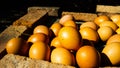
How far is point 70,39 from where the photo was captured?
150cm

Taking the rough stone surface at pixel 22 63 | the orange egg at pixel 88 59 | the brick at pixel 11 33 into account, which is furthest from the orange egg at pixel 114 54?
the brick at pixel 11 33

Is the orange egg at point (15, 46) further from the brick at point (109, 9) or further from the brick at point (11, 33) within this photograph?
the brick at point (109, 9)

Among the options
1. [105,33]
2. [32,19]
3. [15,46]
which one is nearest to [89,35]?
[105,33]

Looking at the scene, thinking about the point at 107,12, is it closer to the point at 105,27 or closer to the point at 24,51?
the point at 105,27

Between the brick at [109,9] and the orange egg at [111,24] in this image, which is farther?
the brick at [109,9]

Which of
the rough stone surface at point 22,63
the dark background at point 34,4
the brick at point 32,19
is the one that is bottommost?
the dark background at point 34,4

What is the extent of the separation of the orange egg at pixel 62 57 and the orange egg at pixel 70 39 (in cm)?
6

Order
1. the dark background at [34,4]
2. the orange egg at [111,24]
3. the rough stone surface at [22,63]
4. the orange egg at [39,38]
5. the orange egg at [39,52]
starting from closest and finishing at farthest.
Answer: the rough stone surface at [22,63], the orange egg at [39,52], the orange egg at [39,38], the orange egg at [111,24], the dark background at [34,4]

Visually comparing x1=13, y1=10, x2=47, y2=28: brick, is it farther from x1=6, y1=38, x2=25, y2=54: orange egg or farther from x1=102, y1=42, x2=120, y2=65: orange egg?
x1=102, y1=42, x2=120, y2=65: orange egg

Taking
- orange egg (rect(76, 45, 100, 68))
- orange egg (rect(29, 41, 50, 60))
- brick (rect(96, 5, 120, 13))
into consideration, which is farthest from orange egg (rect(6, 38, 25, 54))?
brick (rect(96, 5, 120, 13))

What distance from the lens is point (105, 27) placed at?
1.81 m

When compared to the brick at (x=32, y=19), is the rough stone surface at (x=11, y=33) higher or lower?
lower

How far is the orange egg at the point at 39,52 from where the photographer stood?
1444 millimetres

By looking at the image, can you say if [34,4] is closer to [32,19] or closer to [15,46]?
[32,19]
